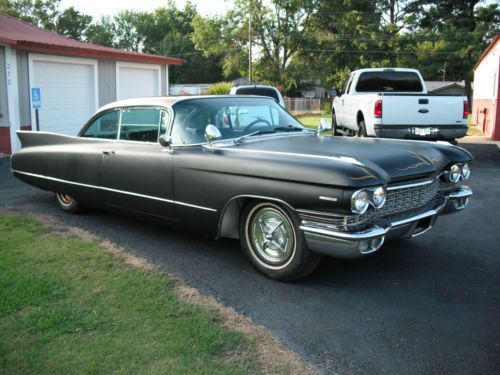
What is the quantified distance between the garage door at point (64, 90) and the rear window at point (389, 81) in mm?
7722

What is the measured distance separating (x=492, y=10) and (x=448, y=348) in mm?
43148

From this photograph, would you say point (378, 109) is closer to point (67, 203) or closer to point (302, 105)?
point (67, 203)

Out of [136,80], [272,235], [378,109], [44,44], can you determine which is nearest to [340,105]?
[378,109]

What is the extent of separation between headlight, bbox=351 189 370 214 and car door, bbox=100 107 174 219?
195 cm

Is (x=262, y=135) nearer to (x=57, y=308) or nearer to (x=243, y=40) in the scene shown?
(x=57, y=308)

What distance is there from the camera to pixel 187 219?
16.4 ft

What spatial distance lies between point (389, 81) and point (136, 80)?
8.08 m

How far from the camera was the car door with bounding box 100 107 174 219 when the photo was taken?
5.16 metres

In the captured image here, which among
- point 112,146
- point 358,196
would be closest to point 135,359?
point 358,196

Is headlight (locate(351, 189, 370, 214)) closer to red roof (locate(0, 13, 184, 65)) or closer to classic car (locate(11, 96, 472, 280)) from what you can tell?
classic car (locate(11, 96, 472, 280))

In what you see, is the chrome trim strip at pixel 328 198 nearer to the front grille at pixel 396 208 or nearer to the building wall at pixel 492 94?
the front grille at pixel 396 208

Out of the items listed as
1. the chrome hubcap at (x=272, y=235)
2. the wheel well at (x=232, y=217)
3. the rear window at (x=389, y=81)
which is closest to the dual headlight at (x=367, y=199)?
the chrome hubcap at (x=272, y=235)

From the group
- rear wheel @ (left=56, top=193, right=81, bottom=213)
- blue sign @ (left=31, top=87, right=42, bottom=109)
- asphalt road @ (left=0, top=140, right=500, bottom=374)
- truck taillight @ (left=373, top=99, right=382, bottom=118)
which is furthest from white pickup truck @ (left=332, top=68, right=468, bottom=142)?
blue sign @ (left=31, top=87, right=42, bottom=109)

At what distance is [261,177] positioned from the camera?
169 inches
